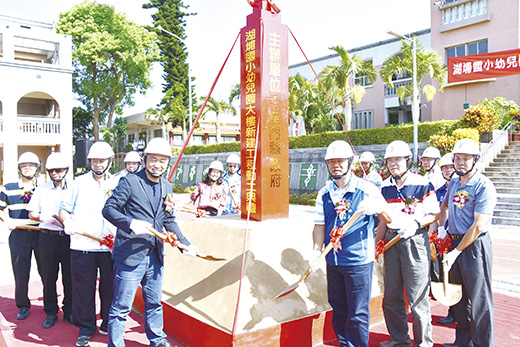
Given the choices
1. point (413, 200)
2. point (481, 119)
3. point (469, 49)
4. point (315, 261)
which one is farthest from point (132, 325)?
point (469, 49)

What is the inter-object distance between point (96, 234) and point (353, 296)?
2.34 m

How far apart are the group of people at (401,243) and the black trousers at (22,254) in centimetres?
306

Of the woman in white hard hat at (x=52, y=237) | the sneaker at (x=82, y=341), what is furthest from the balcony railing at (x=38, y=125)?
the sneaker at (x=82, y=341)

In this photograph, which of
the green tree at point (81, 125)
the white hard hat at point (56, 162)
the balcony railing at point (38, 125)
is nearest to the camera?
the white hard hat at point (56, 162)

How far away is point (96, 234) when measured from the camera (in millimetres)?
3840

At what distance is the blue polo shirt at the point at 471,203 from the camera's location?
126 inches

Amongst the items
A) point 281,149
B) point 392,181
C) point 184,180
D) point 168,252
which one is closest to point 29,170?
point 168,252

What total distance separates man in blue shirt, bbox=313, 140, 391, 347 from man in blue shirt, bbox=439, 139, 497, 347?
695 mm

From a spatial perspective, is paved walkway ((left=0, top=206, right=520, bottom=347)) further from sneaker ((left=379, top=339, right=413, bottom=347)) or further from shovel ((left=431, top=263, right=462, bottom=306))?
shovel ((left=431, top=263, right=462, bottom=306))

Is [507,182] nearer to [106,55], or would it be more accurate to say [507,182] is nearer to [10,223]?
[10,223]

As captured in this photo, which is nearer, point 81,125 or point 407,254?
point 407,254

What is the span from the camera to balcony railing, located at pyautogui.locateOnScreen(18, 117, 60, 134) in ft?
68.2

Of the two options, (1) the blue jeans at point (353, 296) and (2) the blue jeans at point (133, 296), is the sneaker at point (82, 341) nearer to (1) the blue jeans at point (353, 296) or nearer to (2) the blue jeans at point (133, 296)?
(2) the blue jeans at point (133, 296)

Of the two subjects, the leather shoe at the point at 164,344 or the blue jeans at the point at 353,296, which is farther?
the leather shoe at the point at 164,344
